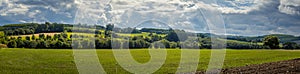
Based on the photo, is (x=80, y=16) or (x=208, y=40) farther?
(x=208, y=40)

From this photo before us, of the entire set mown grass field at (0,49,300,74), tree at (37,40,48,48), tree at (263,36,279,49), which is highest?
mown grass field at (0,49,300,74)

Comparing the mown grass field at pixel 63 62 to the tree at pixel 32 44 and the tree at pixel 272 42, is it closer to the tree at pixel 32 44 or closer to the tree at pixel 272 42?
the tree at pixel 32 44

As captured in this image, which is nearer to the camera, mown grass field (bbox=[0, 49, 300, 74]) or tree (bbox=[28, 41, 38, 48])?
mown grass field (bbox=[0, 49, 300, 74])

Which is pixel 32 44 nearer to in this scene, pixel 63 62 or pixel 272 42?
pixel 63 62

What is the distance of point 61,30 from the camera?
480 feet

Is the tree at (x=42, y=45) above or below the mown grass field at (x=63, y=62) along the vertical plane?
below

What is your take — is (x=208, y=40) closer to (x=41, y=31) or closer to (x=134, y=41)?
(x=134, y=41)

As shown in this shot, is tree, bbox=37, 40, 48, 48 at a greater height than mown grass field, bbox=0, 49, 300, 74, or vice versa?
mown grass field, bbox=0, 49, 300, 74

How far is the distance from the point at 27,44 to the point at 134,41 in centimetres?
2836

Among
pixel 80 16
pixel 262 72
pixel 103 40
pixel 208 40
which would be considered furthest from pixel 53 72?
pixel 208 40

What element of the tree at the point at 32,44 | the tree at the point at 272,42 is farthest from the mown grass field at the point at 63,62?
the tree at the point at 272,42

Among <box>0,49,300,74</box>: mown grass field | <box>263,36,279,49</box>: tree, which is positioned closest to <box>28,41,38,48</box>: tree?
<box>0,49,300,74</box>: mown grass field

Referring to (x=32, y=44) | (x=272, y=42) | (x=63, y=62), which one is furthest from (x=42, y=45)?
(x=272, y=42)

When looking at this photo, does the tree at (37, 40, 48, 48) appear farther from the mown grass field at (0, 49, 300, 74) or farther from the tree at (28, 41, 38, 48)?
the mown grass field at (0, 49, 300, 74)
